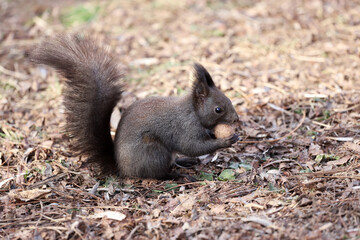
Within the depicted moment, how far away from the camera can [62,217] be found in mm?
3402

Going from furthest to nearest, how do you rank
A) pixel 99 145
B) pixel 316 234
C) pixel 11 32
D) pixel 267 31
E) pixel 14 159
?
pixel 11 32 → pixel 267 31 → pixel 14 159 → pixel 99 145 → pixel 316 234

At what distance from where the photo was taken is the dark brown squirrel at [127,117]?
384 cm

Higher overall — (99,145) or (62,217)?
(99,145)

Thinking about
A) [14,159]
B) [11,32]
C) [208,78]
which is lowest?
[14,159]

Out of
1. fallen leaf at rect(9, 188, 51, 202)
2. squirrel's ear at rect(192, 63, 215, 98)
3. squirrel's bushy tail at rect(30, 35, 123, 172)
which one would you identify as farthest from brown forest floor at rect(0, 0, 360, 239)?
squirrel's ear at rect(192, 63, 215, 98)

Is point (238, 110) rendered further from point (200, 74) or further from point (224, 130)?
point (200, 74)

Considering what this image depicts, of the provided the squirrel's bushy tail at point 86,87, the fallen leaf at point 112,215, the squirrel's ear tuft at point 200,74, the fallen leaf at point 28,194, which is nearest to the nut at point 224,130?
the squirrel's ear tuft at point 200,74

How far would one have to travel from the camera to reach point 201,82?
407cm

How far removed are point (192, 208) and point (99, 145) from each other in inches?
45.6

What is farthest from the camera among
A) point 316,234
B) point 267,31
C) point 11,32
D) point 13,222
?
point 11,32

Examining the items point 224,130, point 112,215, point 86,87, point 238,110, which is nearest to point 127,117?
point 86,87

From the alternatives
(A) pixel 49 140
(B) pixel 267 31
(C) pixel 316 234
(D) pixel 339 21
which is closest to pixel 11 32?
(A) pixel 49 140

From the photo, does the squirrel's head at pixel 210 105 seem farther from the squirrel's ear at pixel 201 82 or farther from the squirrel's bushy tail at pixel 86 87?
the squirrel's bushy tail at pixel 86 87

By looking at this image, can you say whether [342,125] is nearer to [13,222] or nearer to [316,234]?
[316,234]
